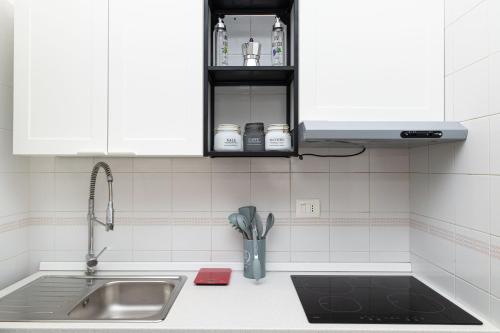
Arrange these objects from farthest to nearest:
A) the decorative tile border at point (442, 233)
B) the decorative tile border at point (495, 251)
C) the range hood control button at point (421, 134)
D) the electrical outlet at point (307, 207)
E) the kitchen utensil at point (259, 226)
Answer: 1. the electrical outlet at point (307, 207)
2. the kitchen utensil at point (259, 226)
3. the decorative tile border at point (442, 233)
4. the range hood control button at point (421, 134)
5. the decorative tile border at point (495, 251)

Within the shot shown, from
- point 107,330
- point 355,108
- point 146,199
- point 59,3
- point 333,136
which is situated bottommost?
point 107,330

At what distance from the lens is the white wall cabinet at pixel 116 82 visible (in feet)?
4.25

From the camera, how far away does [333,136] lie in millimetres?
1158

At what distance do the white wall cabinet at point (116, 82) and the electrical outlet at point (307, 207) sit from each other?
0.60 metres

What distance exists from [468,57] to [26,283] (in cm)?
201

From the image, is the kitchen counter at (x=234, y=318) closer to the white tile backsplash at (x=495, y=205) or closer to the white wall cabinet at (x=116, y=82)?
the white tile backsplash at (x=495, y=205)

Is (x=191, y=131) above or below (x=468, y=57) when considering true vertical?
below

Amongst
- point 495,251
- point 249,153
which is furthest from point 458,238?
point 249,153

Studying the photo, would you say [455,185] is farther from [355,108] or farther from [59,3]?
[59,3]

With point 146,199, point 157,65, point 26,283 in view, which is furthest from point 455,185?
point 26,283

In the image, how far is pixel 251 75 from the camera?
4.72 ft

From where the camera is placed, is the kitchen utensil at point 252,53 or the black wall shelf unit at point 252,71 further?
the kitchen utensil at point 252,53

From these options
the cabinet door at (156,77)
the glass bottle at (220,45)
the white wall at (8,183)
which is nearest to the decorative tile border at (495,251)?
the cabinet door at (156,77)

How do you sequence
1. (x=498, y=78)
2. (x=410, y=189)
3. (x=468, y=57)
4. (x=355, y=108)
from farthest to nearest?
(x=410, y=189)
(x=355, y=108)
(x=468, y=57)
(x=498, y=78)
